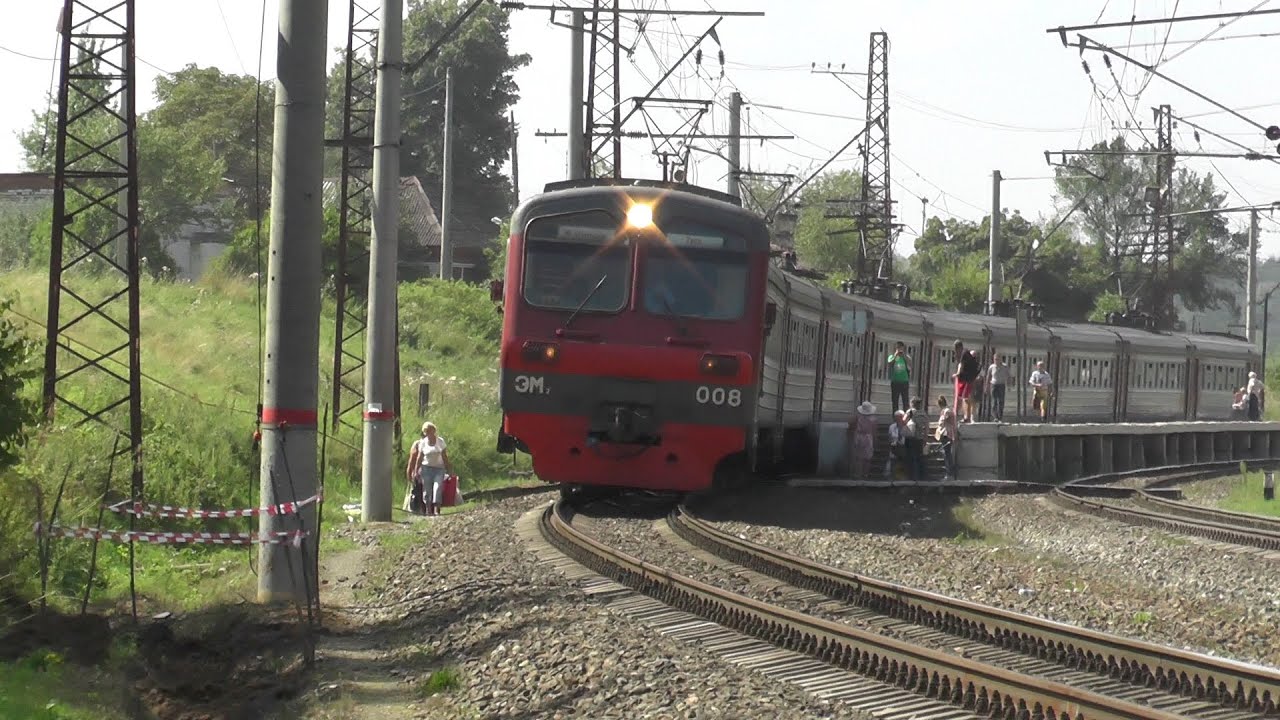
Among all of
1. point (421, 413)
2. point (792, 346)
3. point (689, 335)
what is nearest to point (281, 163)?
point (689, 335)

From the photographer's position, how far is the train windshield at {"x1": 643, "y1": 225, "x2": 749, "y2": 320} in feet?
53.5

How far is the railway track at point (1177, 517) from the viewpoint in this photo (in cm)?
1786

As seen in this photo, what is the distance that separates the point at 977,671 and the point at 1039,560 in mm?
7697

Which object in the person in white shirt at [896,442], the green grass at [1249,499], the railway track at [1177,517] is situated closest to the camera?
the railway track at [1177,517]

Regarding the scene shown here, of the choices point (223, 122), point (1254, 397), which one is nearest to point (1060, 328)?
point (1254, 397)

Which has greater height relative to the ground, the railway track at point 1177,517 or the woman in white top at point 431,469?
the woman in white top at point 431,469

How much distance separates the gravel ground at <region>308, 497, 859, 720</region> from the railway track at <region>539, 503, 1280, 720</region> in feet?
1.99

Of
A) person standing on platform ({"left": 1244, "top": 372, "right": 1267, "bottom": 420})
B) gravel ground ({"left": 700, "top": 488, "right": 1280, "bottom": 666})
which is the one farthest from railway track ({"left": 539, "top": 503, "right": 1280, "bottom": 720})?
person standing on platform ({"left": 1244, "top": 372, "right": 1267, "bottom": 420})

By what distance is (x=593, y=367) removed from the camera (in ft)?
52.5

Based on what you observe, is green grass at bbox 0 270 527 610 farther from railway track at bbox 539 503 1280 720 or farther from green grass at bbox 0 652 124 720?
railway track at bbox 539 503 1280 720

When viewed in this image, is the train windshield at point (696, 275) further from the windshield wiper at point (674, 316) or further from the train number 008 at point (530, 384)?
the train number 008 at point (530, 384)

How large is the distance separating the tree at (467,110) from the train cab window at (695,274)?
5989 centimetres

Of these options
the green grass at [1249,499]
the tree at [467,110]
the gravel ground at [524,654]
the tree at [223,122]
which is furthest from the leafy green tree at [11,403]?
the tree at [467,110]

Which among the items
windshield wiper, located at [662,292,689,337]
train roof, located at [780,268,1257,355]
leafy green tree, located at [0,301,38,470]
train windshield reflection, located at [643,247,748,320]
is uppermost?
train roof, located at [780,268,1257,355]
